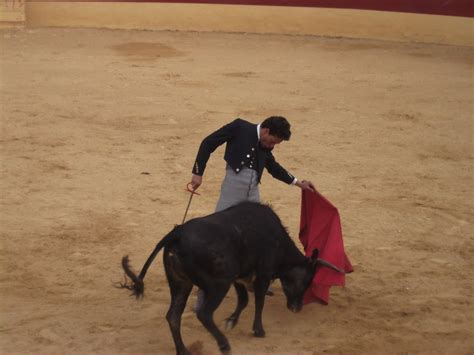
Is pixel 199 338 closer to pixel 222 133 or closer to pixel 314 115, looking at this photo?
pixel 222 133

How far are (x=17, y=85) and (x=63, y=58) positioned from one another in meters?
1.93

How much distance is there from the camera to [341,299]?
5633mm

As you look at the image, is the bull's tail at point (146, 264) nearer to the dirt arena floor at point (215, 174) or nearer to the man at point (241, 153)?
the dirt arena floor at point (215, 174)

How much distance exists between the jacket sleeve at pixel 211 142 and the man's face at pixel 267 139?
167 millimetres

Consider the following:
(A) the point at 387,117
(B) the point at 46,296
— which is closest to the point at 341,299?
(B) the point at 46,296

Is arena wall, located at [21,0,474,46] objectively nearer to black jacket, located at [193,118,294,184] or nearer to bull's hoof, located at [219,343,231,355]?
black jacket, located at [193,118,294,184]

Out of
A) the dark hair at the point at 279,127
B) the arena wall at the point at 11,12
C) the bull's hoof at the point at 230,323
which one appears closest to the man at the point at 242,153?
the dark hair at the point at 279,127

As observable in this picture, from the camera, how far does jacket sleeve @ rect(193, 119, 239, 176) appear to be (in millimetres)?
5238

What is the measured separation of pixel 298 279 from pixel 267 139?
85 cm

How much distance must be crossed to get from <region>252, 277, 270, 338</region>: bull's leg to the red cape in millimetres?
494

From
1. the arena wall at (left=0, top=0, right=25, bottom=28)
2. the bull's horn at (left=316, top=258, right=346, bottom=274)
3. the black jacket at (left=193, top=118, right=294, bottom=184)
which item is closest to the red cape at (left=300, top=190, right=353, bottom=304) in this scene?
the bull's horn at (left=316, top=258, right=346, bottom=274)

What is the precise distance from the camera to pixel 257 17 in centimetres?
1550

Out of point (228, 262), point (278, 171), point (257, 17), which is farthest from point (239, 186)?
point (257, 17)

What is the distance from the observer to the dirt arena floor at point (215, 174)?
5195 millimetres
